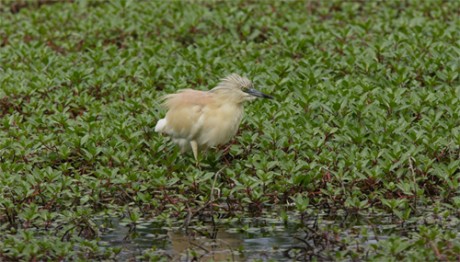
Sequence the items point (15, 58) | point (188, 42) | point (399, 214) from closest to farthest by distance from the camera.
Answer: point (399, 214), point (15, 58), point (188, 42)

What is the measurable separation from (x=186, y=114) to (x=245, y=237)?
1.74 metres

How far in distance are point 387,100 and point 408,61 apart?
5.61 ft

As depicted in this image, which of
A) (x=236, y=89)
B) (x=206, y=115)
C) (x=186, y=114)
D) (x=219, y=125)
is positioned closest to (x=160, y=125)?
(x=186, y=114)

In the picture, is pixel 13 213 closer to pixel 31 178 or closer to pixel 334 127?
pixel 31 178

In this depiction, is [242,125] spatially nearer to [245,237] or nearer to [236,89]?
[236,89]

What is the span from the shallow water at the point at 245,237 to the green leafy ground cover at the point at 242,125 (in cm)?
12

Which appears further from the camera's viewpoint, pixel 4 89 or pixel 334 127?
pixel 4 89

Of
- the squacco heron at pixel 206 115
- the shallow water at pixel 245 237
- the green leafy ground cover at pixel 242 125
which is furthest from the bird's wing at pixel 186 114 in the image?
the shallow water at pixel 245 237

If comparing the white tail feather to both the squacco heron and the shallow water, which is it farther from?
the shallow water

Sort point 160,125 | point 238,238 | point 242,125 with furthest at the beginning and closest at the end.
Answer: point 242,125, point 160,125, point 238,238

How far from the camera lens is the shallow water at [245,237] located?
24.5ft

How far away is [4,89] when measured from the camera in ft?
36.3

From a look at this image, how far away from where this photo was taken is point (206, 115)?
30.8ft

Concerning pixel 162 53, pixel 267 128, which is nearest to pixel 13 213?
pixel 267 128
